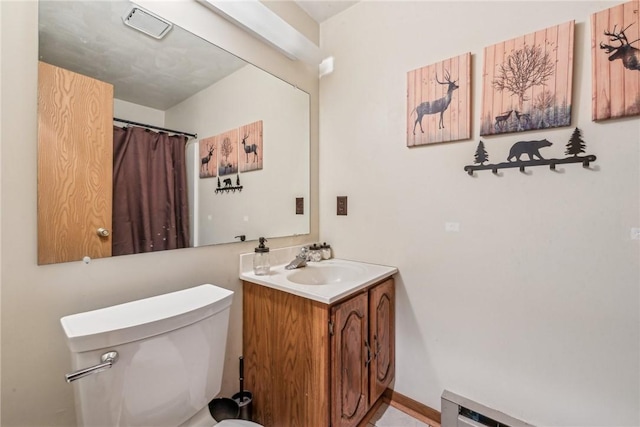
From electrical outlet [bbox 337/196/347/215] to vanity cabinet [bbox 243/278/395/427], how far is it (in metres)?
0.55

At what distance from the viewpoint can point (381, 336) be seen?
1.44 m

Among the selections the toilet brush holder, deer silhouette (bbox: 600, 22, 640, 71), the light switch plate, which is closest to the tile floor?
the toilet brush holder

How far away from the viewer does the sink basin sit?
157 centimetres

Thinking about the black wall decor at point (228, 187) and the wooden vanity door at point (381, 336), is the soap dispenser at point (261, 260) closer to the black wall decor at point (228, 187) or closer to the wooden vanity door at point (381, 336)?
the black wall decor at point (228, 187)

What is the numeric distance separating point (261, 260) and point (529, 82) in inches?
61.0

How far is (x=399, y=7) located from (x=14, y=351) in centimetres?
227

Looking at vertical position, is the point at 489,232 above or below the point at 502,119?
below

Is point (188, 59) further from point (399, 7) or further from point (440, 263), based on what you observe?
point (440, 263)

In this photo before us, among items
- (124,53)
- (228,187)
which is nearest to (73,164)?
(124,53)

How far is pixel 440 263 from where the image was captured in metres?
1.42

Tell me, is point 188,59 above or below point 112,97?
above

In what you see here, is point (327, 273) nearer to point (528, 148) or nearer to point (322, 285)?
point (322, 285)

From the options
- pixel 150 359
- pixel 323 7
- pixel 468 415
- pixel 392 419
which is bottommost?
pixel 392 419

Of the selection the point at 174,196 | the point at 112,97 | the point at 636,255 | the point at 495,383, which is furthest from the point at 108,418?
the point at 636,255
